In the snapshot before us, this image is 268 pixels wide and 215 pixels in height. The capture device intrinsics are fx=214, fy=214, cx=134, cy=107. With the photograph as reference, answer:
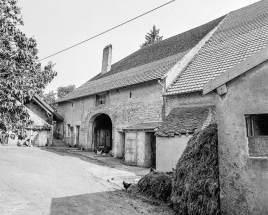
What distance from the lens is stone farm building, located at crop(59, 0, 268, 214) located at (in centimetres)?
428

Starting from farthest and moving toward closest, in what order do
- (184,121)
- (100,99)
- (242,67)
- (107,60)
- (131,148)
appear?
(107,60)
(100,99)
(131,148)
(184,121)
(242,67)

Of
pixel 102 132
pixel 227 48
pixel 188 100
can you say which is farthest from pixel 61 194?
pixel 102 132

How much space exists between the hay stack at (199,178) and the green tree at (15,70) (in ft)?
13.5

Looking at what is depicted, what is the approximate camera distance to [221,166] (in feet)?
15.4

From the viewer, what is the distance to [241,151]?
434cm

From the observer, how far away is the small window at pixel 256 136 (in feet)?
13.9

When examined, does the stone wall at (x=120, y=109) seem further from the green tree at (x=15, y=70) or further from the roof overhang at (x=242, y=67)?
the green tree at (x=15, y=70)

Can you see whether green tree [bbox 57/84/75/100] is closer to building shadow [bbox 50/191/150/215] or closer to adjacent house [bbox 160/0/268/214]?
building shadow [bbox 50/191/150/215]

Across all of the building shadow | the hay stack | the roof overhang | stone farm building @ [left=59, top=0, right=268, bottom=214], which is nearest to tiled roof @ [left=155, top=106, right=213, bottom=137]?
stone farm building @ [left=59, top=0, right=268, bottom=214]

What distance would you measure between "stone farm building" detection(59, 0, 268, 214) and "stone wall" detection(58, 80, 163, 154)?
0.06 meters

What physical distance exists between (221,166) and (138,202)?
2.60 metres

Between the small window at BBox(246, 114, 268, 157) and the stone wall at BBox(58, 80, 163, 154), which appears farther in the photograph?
the stone wall at BBox(58, 80, 163, 154)

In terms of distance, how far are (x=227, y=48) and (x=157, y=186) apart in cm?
944

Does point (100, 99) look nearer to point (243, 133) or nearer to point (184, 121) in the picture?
point (184, 121)
